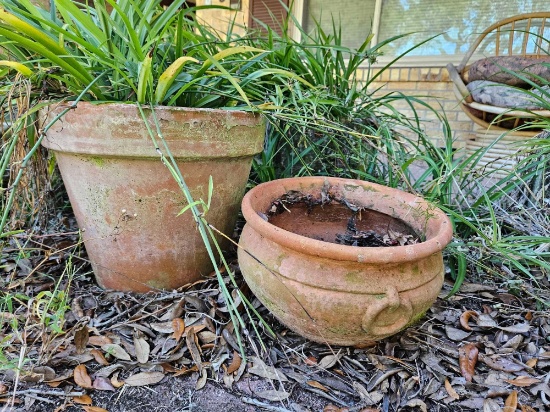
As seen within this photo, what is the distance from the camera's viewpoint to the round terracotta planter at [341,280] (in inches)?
26.5

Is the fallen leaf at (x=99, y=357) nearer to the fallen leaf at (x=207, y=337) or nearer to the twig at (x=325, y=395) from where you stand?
the fallen leaf at (x=207, y=337)

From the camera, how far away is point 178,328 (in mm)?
851

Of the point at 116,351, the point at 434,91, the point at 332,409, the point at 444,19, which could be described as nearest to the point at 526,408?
the point at 332,409

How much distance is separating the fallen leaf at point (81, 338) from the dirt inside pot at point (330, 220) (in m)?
0.51

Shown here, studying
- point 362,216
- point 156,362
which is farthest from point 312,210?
point 156,362

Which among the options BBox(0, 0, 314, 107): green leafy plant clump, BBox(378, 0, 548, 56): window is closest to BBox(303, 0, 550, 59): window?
BBox(378, 0, 548, 56): window

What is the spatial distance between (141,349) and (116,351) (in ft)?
0.17

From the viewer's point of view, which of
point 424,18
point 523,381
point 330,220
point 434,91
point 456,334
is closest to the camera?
point 523,381

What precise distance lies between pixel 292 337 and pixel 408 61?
3.22 m

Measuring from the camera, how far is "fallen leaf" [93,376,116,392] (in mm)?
708

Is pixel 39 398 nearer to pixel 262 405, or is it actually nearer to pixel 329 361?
pixel 262 405

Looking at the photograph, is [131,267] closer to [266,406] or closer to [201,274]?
[201,274]

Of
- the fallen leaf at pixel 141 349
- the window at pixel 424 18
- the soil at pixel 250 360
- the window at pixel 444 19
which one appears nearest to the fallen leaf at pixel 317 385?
the soil at pixel 250 360

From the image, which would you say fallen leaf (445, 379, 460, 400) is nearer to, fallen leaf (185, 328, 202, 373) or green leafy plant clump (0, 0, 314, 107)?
fallen leaf (185, 328, 202, 373)
